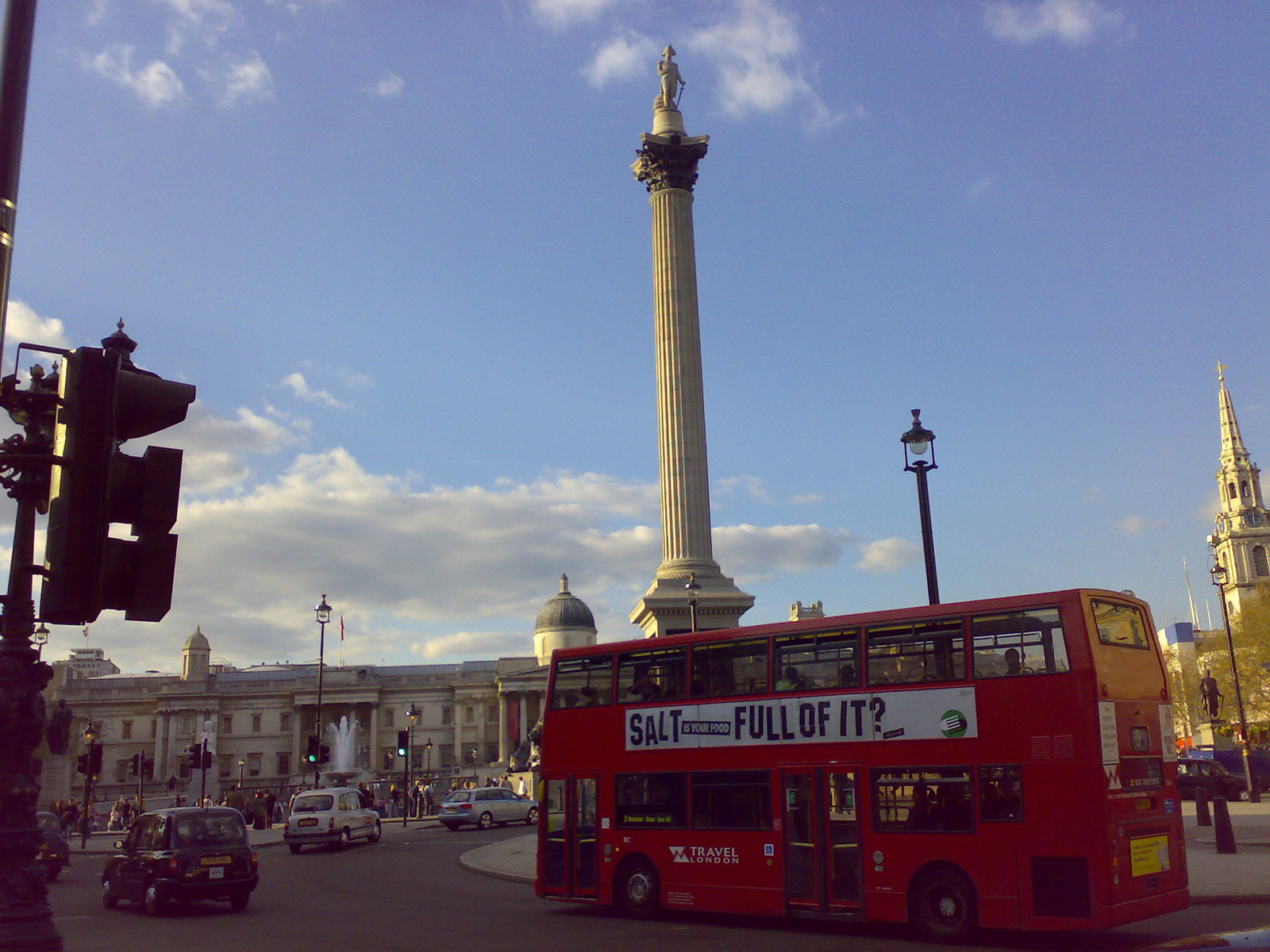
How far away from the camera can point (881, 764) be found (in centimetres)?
1461

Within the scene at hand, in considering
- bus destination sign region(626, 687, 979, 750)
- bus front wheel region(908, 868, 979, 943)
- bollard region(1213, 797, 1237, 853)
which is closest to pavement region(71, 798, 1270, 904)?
bollard region(1213, 797, 1237, 853)

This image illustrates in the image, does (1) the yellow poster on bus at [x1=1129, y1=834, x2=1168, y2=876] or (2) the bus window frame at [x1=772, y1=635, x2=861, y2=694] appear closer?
(1) the yellow poster on bus at [x1=1129, y1=834, x2=1168, y2=876]

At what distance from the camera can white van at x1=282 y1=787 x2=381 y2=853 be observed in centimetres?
3431

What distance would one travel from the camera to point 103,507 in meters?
4.81

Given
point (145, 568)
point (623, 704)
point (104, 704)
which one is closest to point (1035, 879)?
point (623, 704)

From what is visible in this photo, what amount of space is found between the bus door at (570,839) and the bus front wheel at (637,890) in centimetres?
48

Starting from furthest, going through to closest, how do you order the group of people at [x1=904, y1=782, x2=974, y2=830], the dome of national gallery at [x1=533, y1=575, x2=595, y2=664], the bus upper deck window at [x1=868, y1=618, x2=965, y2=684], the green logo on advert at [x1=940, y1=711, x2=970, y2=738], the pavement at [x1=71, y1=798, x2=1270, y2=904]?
the dome of national gallery at [x1=533, y1=575, x2=595, y2=664] → the pavement at [x1=71, y1=798, x2=1270, y2=904] → the bus upper deck window at [x1=868, y1=618, x2=965, y2=684] → the green logo on advert at [x1=940, y1=711, x2=970, y2=738] → the group of people at [x1=904, y1=782, x2=974, y2=830]

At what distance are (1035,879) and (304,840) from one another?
2651 cm

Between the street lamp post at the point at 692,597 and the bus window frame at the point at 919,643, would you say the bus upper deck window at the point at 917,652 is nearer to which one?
the bus window frame at the point at 919,643

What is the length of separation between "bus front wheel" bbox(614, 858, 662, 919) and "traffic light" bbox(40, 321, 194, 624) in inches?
527

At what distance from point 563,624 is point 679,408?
7596 cm

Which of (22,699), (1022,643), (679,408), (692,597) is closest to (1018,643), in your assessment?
(1022,643)

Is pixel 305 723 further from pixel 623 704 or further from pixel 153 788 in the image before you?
pixel 623 704

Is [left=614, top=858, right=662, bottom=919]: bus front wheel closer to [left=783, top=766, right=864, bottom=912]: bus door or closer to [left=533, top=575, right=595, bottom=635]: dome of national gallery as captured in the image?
[left=783, top=766, right=864, bottom=912]: bus door
